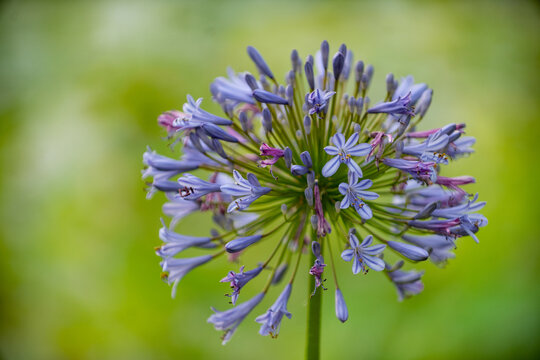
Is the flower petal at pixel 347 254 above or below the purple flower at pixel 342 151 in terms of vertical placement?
below

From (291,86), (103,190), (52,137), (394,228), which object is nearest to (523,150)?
(394,228)

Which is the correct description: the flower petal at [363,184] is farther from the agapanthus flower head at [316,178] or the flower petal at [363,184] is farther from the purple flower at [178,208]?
the purple flower at [178,208]

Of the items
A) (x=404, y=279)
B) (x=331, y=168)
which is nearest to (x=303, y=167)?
(x=331, y=168)

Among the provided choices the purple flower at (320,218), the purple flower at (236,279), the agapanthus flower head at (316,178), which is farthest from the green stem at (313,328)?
the purple flower at (236,279)

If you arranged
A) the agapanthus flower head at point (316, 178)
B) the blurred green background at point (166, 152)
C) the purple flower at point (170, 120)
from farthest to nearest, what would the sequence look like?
the blurred green background at point (166, 152)
the purple flower at point (170, 120)
the agapanthus flower head at point (316, 178)

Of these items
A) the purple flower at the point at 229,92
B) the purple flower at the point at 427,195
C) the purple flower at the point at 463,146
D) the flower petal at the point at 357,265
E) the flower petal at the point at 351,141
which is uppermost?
the purple flower at the point at 229,92

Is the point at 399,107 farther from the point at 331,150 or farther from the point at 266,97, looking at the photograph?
the point at 266,97

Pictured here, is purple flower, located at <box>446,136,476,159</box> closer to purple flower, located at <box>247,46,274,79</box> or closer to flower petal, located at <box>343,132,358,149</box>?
flower petal, located at <box>343,132,358,149</box>

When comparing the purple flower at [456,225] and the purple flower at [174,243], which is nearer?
the purple flower at [456,225]
